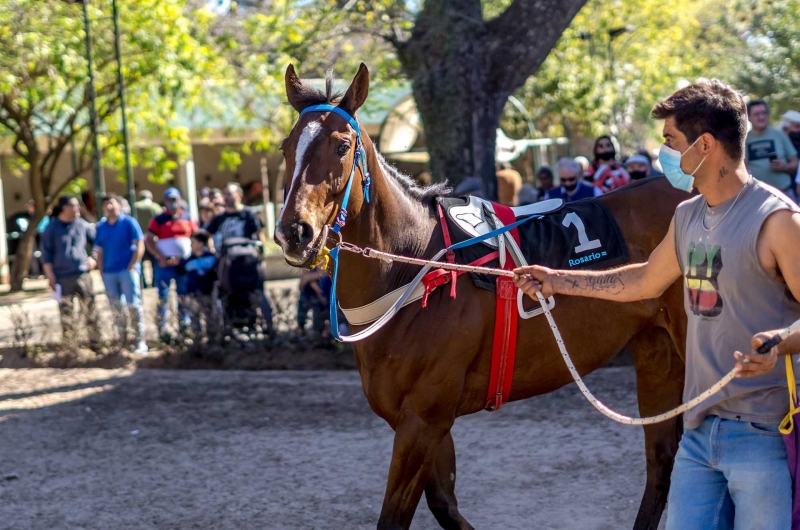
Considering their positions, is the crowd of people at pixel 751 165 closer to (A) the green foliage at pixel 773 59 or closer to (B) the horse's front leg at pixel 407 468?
(B) the horse's front leg at pixel 407 468

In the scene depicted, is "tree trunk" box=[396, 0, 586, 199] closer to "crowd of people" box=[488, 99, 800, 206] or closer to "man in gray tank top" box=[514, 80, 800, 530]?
"crowd of people" box=[488, 99, 800, 206]

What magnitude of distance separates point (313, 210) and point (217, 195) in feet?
29.6

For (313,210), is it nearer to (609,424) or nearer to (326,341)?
(609,424)

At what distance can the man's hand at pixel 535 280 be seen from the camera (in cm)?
339

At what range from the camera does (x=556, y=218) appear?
4617mm

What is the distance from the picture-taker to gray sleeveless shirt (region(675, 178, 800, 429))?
270 cm

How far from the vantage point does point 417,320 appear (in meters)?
4.07

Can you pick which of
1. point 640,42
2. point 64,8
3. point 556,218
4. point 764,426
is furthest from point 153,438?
point 640,42

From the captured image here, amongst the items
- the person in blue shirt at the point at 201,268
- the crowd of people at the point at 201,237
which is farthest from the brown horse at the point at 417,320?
the person in blue shirt at the point at 201,268

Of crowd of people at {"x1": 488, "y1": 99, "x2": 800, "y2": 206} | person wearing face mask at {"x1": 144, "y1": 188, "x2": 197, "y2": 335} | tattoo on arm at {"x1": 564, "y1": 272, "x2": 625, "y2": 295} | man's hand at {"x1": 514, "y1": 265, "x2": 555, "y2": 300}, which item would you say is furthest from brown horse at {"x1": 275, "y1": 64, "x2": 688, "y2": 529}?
person wearing face mask at {"x1": 144, "y1": 188, "x2": 197, "y2": 335}

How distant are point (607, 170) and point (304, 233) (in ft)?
22.0

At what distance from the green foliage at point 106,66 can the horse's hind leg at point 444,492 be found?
12486 mm

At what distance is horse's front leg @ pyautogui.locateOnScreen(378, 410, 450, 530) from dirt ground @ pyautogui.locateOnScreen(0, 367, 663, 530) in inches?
46.8

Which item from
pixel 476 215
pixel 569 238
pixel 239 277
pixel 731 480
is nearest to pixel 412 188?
pixel 476 215
